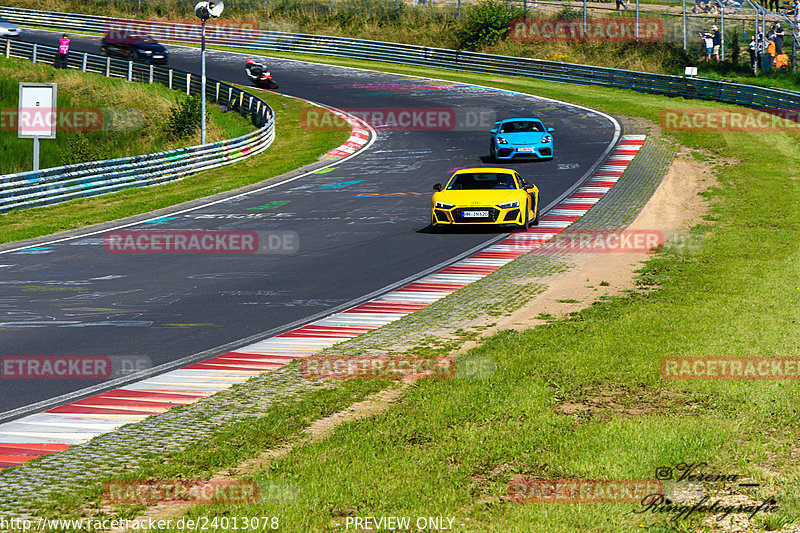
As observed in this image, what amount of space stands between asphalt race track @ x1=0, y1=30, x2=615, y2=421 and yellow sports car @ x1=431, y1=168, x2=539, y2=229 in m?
0.41

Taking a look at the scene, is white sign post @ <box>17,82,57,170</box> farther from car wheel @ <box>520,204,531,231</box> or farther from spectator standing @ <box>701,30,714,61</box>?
spectator standing @ <box>701,30,714,61</box>

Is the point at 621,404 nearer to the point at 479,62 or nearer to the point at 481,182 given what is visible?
the point at 481,182

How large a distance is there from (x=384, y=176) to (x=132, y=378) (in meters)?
21.1

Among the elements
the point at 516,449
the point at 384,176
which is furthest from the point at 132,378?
the point at 384,176

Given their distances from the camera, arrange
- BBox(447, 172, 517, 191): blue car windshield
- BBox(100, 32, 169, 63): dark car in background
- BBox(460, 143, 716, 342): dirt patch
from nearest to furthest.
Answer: BBox(460, 143, 716, 342): dirt patch < BBox(447, 172, 517, 191): blue car windshield < BBox(100, 32, 169, 63): dark car in background

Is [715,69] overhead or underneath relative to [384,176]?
overhead

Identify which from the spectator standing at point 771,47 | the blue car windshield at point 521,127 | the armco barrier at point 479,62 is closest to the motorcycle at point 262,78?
the armco barrier at point 479,62

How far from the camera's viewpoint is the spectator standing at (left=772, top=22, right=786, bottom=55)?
45094 mm

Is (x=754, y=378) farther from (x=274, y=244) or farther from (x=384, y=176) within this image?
(x=384, y=176)

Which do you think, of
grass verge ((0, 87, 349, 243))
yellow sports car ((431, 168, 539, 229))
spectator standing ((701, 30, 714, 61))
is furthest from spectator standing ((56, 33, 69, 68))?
yellow sports car ((431, 168, 539, 229))

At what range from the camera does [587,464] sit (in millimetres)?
6332

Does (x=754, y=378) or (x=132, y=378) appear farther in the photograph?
(x=132, y=378)

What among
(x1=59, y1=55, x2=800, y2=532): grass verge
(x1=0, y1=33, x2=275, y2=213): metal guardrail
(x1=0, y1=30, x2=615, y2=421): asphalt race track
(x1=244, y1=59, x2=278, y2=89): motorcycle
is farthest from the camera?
(x1=244, y1=59, x2=278, y2=89): motorcycle

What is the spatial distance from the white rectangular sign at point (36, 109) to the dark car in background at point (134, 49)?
28033 mm
